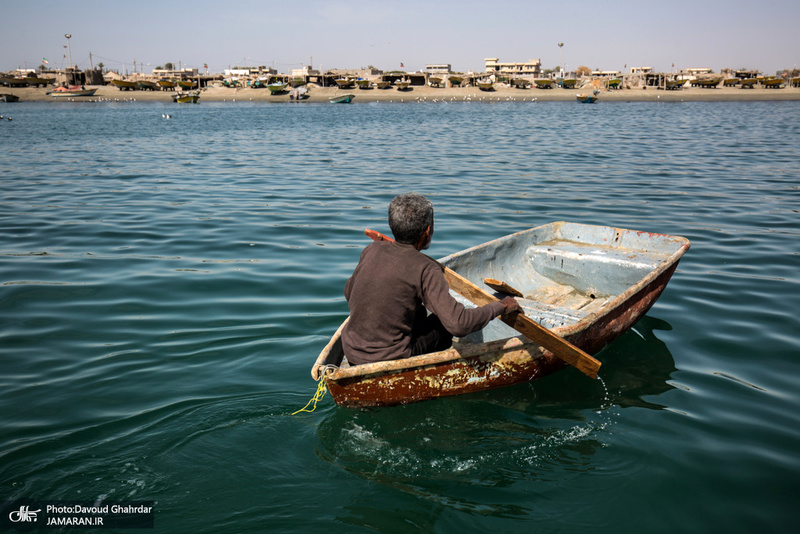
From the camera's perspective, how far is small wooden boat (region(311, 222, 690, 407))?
411 centimetres

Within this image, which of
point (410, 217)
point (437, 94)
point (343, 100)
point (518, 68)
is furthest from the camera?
point (518, 68)

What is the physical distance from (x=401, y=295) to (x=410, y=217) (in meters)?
0.55

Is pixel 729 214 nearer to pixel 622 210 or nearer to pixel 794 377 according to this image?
pixel 622 210

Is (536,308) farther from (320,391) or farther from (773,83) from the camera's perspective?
(773,83)

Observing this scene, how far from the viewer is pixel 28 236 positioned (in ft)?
31.8

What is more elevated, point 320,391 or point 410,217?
point 410,217

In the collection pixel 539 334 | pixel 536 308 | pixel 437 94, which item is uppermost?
pixel 437 94

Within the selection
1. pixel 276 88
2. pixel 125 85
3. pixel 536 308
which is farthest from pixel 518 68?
pixel 536 308

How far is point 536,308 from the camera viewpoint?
19.3 feet

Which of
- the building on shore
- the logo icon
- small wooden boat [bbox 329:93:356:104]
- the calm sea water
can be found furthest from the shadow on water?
the building on shore

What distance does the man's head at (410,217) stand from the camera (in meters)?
3.80

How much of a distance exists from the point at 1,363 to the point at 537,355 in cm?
505

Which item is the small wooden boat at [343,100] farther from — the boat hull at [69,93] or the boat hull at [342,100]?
the boat hull at [69,93]

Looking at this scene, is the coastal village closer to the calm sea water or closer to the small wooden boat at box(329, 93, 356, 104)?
the small wooden boat at box(329, 93, 356, 104)
